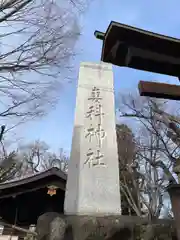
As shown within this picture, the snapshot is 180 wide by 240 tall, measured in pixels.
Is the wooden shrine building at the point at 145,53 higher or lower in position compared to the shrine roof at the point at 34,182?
higher

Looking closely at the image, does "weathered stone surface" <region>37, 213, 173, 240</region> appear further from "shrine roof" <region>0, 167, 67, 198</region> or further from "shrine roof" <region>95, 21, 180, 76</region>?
"shrine roof" <region>0, 167, 67, 198</region>

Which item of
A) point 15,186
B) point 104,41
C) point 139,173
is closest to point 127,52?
point 104,41

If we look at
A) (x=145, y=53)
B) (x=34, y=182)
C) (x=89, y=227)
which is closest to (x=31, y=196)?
(x=34, y=182)

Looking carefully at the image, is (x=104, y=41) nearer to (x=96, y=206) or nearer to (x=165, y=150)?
(x=96, y=206)

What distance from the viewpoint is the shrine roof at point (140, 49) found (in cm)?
241

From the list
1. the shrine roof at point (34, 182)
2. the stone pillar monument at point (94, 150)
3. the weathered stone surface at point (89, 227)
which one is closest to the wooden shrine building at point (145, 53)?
the weathered stone surface at point (89, 227)

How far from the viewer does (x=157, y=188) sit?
10.7 m

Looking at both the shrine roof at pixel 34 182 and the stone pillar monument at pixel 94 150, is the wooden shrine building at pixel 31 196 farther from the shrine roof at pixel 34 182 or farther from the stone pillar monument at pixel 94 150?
the stone pillar monument at pixel 94 150

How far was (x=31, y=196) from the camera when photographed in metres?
6.98

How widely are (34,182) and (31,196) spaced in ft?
2.52

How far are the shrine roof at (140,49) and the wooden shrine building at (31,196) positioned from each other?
4.43 metres

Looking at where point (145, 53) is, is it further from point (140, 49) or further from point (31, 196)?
point (31, 196)

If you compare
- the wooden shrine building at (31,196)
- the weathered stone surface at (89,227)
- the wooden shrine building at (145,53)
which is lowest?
the weathered stone surface at (89,227)

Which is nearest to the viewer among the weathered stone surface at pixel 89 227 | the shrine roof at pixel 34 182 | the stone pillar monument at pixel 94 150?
the weathered stone surface at pixel 89 227
